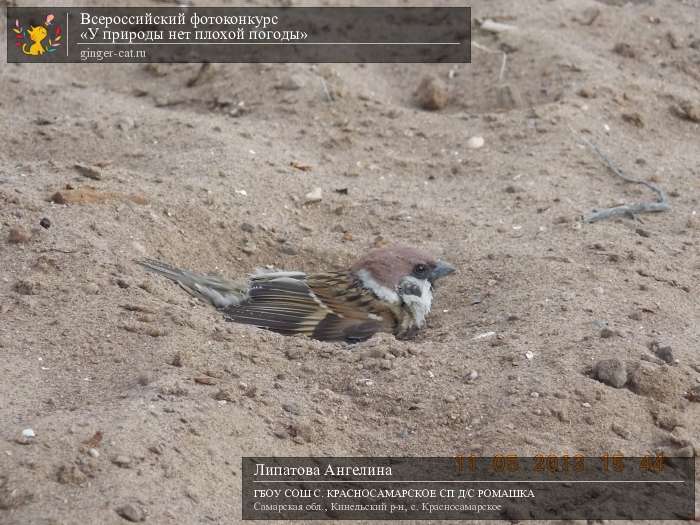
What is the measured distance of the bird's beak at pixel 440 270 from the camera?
613 cm

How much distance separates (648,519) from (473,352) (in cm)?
147

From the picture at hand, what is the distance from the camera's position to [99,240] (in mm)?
5742

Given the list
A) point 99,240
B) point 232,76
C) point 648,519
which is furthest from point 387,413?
point 232,76

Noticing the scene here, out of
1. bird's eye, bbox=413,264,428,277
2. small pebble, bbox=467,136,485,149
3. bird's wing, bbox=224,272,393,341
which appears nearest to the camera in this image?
bird's wing, bbox=224,272,393,341

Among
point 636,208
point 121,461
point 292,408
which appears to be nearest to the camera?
point 121,461

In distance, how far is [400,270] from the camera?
614cm

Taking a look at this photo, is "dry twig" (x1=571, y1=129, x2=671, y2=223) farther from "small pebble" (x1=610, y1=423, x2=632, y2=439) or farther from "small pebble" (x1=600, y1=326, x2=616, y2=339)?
"small pebble" (x1=610, y1=423, x2=632, y2=439)

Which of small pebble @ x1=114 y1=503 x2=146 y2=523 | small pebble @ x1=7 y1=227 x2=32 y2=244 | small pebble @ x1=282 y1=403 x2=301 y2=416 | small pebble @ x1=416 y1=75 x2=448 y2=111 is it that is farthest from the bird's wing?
small pebble @ x1=416 y1=75 x2=448 y2=111

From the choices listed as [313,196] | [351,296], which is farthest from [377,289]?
[313,196]

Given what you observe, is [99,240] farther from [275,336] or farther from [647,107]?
[647,107]
